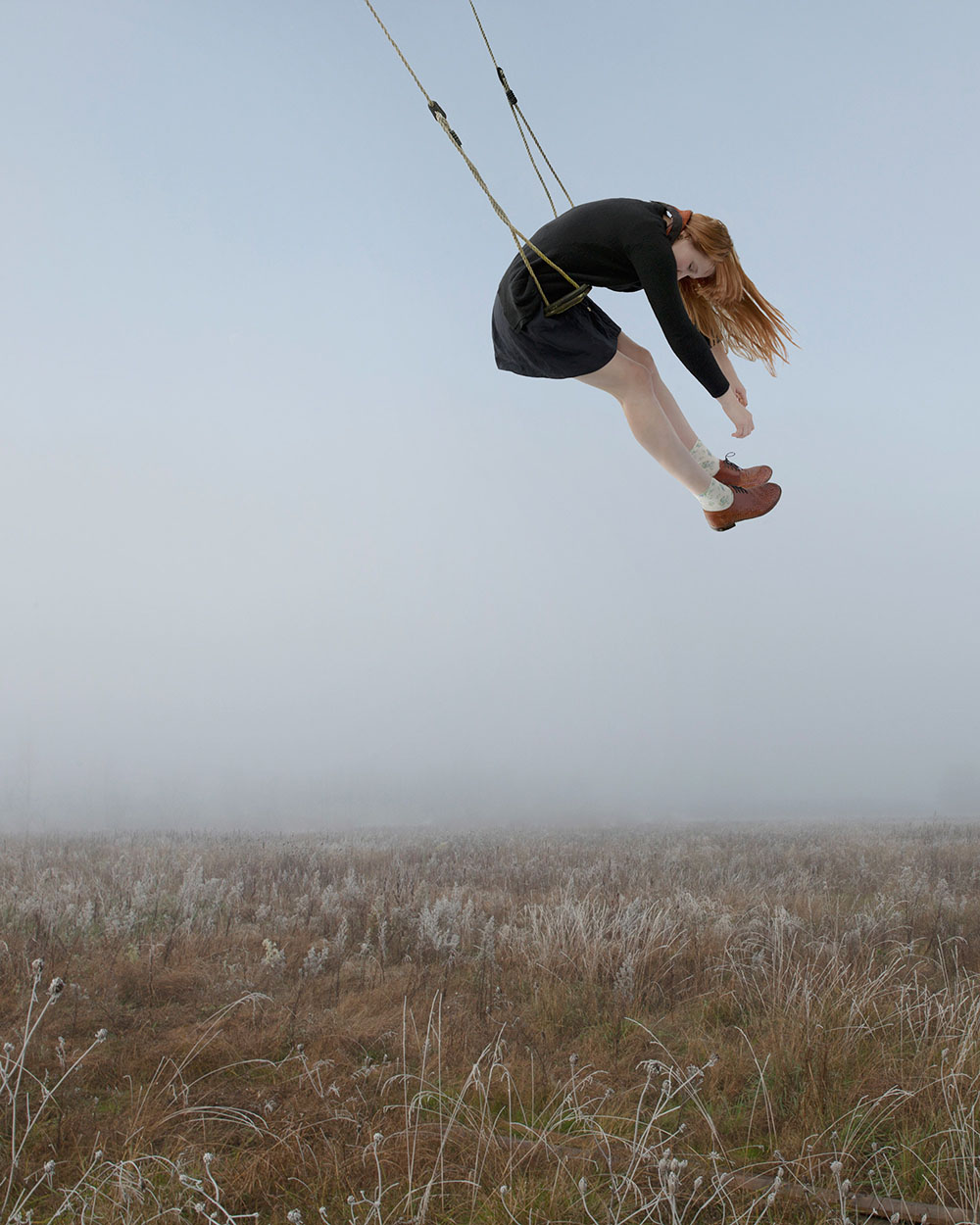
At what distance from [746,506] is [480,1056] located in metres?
2.63

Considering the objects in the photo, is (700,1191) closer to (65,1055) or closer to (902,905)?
(65,1055)

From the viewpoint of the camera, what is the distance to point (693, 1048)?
136 inches

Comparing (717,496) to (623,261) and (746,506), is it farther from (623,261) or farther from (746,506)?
(623,261)

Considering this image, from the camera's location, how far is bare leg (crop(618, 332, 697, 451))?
3.35 meters

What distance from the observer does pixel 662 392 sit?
3.42 metres

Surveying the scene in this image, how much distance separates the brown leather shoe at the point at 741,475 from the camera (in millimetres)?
3613

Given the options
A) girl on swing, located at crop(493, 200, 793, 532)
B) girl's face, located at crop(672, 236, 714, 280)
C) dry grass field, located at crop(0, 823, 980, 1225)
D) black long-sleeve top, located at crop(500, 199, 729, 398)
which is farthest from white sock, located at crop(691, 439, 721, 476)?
dry grass field, located at crop(0, 823, 980, 1225)

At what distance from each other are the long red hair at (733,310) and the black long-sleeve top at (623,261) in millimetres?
308

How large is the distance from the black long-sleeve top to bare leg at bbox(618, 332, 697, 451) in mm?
338

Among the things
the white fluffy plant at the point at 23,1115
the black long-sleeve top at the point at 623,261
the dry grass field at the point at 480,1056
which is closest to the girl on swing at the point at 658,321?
the black long-sleeve top at the point at 623,261

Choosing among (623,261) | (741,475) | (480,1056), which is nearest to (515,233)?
(623,261)

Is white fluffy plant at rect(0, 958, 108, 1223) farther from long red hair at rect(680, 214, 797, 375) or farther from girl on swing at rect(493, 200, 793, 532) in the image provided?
long red hair at rect(680, 214, 797, 375)

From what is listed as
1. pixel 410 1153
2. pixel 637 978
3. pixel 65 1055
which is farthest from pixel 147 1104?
pixel 637 978

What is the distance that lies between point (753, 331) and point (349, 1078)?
3.67 meters
